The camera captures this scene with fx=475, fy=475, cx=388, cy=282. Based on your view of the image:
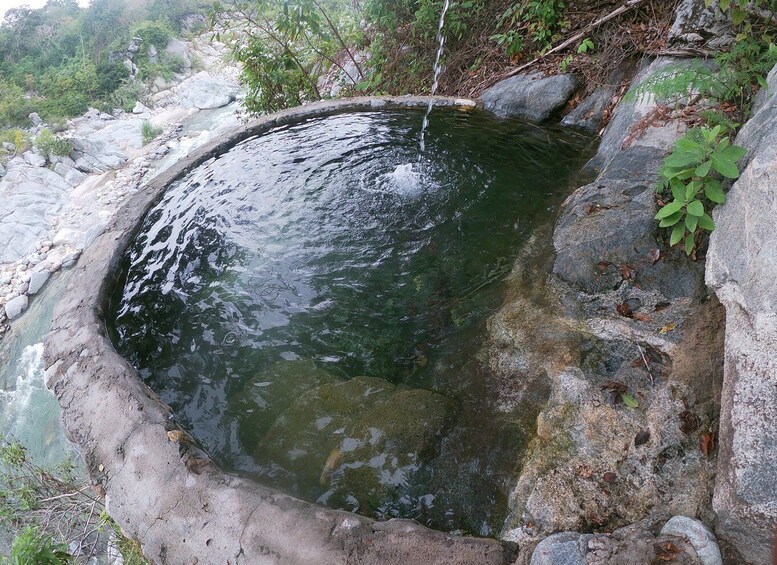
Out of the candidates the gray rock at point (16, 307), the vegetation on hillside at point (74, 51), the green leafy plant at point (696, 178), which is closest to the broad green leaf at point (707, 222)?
the green leafy plant at point (696, 178)

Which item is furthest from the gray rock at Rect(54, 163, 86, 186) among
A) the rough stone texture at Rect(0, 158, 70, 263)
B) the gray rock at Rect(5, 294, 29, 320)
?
the gray rock at Rect(5, 294, 29, 320)

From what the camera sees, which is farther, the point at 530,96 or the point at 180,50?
the point at 180,50

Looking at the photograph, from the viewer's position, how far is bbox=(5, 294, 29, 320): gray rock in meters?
7.92

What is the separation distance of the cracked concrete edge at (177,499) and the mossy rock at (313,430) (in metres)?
0.25

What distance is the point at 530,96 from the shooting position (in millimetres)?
5695

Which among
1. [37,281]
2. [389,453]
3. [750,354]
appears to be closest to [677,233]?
[750,354]

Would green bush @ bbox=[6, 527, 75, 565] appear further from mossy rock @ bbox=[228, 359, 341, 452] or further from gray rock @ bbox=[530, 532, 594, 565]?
gray rock @ bbox=[530, 532, 594, 565]

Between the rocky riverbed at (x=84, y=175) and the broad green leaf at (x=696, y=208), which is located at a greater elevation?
the rocky riverbed at (x=84, y=175)

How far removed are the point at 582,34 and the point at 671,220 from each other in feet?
14.3

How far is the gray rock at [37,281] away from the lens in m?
8.48

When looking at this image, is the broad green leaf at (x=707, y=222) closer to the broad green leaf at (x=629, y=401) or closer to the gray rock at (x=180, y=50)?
the broad green leaf at (x=629, y=401)

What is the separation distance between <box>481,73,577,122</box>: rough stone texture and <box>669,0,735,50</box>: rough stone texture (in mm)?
1242

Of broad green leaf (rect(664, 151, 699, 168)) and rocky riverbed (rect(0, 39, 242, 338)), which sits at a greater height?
rocky riverbed (rect(0, 39, 242, 338))

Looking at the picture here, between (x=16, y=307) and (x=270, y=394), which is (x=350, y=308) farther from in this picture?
(x=16, y=307)
